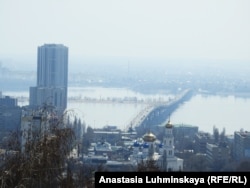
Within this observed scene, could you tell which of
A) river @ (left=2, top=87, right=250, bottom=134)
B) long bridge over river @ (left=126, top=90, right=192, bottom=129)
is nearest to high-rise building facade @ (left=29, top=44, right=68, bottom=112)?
river @ (left=2, top=87, right=250, bottom=134)

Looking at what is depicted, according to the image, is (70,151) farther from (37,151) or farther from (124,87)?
(124,87)

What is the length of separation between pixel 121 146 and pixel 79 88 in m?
21.8

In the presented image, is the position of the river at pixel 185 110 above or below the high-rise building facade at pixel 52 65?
below

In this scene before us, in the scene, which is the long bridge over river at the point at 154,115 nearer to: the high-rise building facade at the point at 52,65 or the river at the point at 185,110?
the river at the point at 185,110

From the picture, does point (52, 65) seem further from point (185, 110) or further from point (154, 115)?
point (185, 110)

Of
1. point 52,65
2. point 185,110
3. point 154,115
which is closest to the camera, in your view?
point 52,65

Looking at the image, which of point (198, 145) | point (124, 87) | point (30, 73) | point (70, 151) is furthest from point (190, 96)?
point (70, 151)

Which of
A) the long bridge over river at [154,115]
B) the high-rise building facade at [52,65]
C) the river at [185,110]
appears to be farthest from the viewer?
the river at [185,110]

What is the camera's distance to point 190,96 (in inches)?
1177

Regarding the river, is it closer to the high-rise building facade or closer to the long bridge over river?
the long bridge over river

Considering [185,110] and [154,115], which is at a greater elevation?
[185,110]

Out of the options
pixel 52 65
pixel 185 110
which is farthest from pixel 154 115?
pixel 52 65

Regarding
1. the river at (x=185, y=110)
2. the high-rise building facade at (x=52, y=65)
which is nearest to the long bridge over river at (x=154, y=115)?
the river at (x=185, y=110)

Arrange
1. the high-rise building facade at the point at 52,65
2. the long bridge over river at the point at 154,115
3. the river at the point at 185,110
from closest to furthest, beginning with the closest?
the long bridge over river at the point at 154,115 < the high-rise building facade at the point at 52,65 < the river at the point at 185,110
